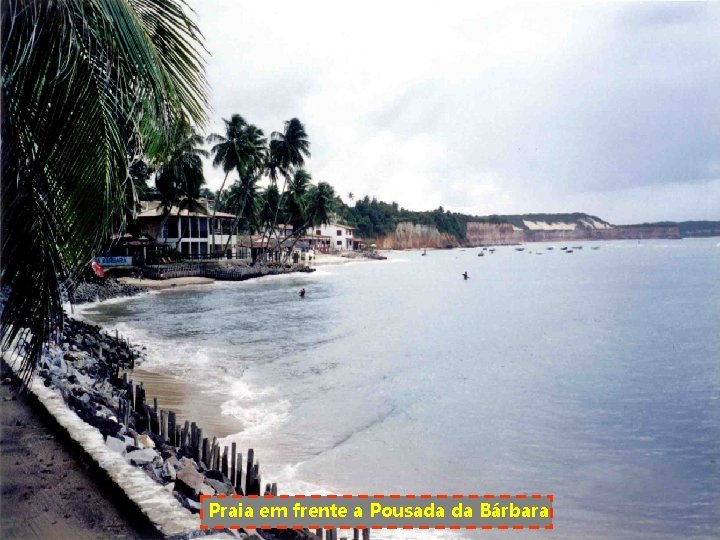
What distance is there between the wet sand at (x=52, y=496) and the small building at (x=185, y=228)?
137 ft

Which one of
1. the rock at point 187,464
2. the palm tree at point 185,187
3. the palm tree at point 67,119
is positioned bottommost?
the rock at point 187,464

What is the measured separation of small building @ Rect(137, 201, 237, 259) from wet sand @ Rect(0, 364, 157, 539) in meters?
41.8

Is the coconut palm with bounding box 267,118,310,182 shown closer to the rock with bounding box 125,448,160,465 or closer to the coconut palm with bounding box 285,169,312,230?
the coconut palm with bounding box 285,169,312,230

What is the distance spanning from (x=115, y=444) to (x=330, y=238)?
9758cm

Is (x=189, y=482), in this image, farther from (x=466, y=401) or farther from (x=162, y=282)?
(x=162, y=282)

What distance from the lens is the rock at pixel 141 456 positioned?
5368 mm

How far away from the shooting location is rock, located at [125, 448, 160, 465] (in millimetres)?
5368

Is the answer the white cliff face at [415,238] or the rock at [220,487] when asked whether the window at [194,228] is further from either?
the white cliff face at [415,238]

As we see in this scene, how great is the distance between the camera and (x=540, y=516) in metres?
5.55

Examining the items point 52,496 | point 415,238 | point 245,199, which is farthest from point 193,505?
point 415,238

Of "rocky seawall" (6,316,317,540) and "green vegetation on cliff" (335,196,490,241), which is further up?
"green vegetation on cliff" (335,196,490,241)

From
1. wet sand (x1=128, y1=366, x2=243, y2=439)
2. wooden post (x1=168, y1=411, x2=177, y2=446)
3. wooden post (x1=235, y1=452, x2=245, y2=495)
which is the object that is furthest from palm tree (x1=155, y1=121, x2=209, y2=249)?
wooden post (x1=235, y1=452, x2=245, y2=495)

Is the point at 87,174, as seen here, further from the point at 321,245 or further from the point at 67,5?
the point at 321,245

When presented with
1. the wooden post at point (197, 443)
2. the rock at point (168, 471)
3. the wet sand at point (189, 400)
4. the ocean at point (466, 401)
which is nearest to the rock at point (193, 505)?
the rock at point (168, 471)
